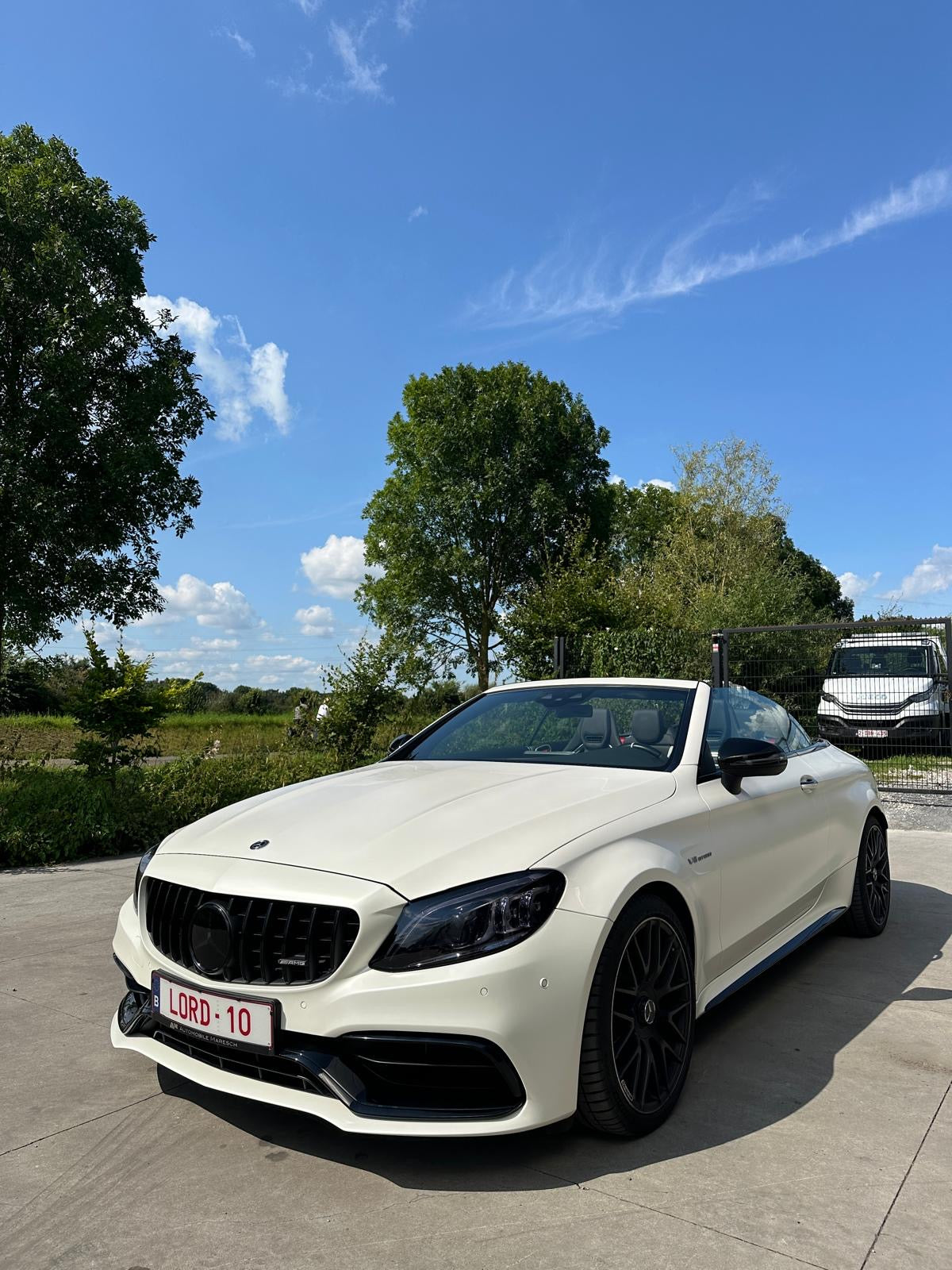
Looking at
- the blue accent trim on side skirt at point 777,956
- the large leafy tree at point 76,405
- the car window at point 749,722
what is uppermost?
the large leafy tree at point 76,405

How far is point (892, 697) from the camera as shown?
11.3m

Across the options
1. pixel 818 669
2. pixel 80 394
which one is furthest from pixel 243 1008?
pixel 80 394

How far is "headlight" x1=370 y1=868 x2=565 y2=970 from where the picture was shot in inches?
98.2

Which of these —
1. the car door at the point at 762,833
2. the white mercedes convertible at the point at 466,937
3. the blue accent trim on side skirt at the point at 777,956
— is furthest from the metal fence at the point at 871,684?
the white mercedes convertible at the point at 466,937

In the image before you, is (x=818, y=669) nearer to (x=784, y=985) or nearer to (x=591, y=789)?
(x=784, y=985)

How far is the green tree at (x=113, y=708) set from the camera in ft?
30.2

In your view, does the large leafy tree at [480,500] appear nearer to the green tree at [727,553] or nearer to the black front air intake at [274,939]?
the green tree at [727,553]

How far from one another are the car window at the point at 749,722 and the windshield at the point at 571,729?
17cm

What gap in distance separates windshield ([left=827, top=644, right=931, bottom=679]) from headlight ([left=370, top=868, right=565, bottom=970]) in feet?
33.0

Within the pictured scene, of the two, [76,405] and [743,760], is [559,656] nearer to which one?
[743,760]

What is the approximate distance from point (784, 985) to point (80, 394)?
751 inches

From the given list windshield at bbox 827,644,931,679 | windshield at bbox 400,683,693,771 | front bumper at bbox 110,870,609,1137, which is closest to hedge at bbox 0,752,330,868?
windshield at bbox 400,683,693,771

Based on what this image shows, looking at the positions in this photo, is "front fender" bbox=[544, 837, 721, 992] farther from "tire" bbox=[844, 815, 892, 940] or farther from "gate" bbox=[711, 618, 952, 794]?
"gate" bbox=[711, 618, 952, 794]

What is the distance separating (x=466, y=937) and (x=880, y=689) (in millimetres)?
10158
